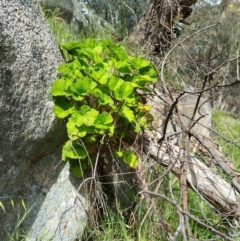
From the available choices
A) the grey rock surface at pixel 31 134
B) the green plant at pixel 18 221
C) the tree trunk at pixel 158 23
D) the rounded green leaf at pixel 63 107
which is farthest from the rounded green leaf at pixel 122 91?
the tree trunk at pixel 158 23

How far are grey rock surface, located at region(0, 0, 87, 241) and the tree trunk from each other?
2.44 m

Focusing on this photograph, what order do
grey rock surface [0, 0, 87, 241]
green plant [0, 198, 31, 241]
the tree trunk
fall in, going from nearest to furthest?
grey rock surface [0, 0, 87, 241] → green plant [0, 198, 31, 241] → the tree trunk

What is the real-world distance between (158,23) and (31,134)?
295cm

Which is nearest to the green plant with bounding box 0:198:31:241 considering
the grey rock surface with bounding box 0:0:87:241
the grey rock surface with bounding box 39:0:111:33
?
the grey rock surface with bounding box 0:0:87:241

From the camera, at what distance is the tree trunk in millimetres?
4691

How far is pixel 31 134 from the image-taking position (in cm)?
220

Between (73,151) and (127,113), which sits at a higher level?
(127,113)

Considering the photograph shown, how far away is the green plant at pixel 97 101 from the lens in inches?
90.4

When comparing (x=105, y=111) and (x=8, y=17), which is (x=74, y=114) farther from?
(x=8, y=17)

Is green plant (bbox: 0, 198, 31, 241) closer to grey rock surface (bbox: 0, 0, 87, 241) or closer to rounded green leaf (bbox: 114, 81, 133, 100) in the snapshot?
grey rock surface (bbox: 0, 0, 87, 241)

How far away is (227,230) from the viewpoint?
8.82 ft

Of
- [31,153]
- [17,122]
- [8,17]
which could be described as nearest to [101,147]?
[31,153]

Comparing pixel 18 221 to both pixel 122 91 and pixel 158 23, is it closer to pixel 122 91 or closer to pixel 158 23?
pixel 122 91

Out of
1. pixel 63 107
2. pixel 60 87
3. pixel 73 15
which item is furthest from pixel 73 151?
pixel 73 15
